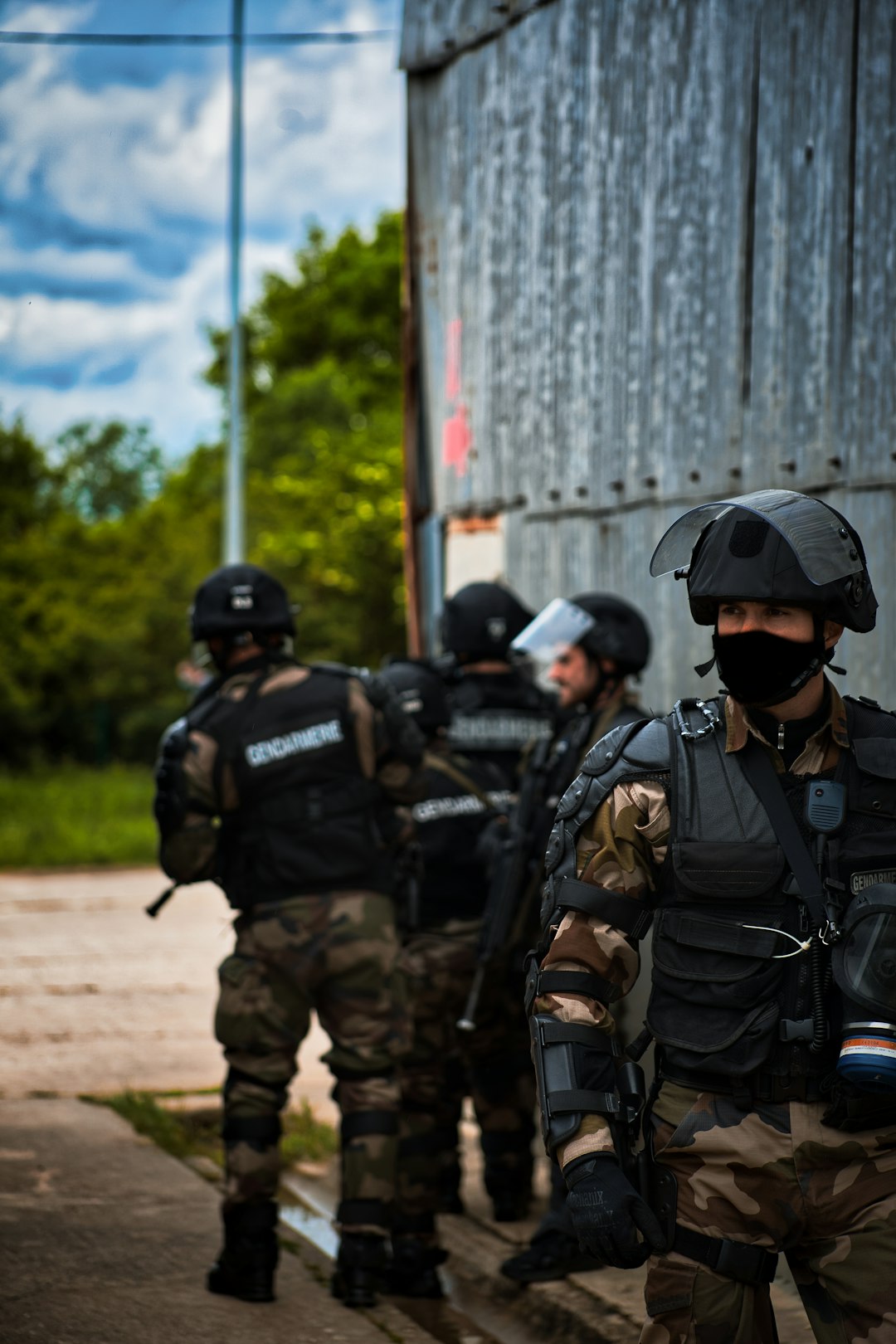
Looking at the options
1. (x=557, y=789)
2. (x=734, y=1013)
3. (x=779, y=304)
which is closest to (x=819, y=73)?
(x=779, y=304)

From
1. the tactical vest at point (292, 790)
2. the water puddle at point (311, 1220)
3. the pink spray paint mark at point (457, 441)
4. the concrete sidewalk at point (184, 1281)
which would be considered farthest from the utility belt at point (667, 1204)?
the pink spray paint mark at point (457, 441)

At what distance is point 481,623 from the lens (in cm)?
571

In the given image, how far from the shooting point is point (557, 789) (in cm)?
519

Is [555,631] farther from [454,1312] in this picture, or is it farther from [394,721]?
[454,1312]

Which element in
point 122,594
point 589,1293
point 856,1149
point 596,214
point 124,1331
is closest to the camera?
point 856,1149

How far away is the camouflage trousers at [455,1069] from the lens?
533 centimetres

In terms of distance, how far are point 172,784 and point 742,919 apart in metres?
2.52

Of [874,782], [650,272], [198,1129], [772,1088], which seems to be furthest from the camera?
[198,1129]

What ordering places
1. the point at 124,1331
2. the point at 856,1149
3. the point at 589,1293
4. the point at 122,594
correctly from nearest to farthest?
the point at 856,1149 < the point at 124,1331 < the point at 589,1293 < the point at 122,594

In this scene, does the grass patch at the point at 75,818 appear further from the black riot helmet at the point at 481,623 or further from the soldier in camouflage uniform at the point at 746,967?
the soldier in camouflage uniform at the point at 746,967

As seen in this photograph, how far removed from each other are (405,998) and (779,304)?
2496 mm

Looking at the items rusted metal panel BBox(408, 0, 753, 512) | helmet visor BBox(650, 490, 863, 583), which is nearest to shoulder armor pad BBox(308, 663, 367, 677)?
rusted metal panel BBox(408, 0, 753, 512)

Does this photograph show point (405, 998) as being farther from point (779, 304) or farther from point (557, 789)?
point (779, 304)

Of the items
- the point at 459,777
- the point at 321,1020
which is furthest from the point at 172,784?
the point at 459,777
